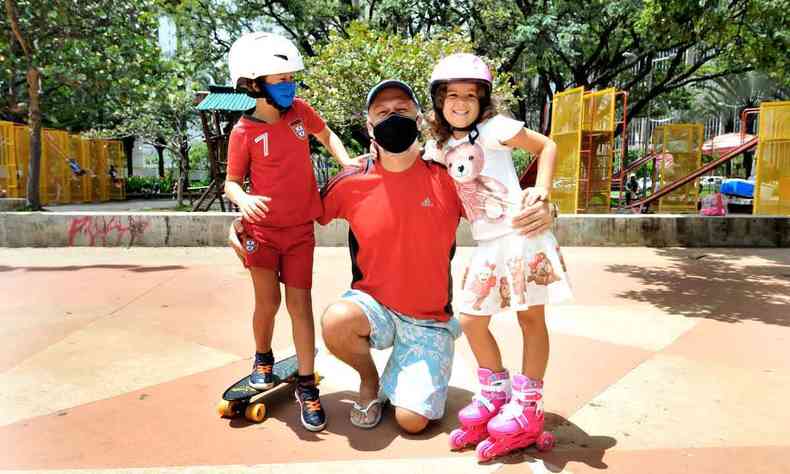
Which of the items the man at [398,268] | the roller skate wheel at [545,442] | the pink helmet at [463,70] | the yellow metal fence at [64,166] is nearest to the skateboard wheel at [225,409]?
the man at [398,268]

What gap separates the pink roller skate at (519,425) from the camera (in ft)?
7.82

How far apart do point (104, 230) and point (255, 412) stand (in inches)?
258

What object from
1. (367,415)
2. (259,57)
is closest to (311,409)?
(367,415)

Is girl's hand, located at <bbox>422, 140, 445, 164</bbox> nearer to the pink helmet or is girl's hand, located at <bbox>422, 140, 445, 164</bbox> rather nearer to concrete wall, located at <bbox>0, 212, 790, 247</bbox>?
the pink helmet

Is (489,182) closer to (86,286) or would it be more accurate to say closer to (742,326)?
(742,326)

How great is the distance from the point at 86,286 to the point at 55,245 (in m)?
3.04

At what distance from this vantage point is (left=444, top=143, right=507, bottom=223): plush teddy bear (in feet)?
8.09

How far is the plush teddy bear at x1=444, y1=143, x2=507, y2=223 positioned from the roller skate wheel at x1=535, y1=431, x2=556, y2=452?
954 mm

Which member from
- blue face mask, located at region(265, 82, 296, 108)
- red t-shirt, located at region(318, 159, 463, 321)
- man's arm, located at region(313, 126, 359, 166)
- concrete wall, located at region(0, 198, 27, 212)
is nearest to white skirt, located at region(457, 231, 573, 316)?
red t-shirt, located at region(318, 159, 463, 321)

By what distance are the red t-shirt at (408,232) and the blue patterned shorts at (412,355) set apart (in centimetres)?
6

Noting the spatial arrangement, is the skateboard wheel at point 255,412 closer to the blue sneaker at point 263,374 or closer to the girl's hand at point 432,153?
the blue sneaker at point 263,374

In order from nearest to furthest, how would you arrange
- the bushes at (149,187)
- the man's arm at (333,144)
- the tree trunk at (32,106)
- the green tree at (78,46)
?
the man's arm at (333,144)
the tree trunk at (32,106)
the green tree at (78,46)
the bushes at (149,187)

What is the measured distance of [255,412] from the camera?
109 inches

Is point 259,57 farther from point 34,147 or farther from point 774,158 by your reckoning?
point 34,147
